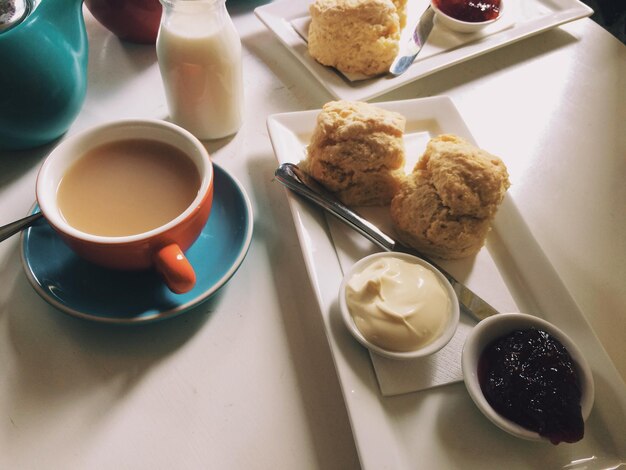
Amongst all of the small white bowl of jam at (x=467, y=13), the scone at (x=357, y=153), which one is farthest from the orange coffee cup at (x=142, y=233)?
the small white bowl of jam at (x=467, y=13)

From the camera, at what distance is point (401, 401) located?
0.76 metres

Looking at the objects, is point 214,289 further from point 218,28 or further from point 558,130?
point 558,130

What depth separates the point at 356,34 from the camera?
3.98ft

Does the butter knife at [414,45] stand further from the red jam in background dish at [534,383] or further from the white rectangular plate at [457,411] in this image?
the red jam in background dish at [534,383]

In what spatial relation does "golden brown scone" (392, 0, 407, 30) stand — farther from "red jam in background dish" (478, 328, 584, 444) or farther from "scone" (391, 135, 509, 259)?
"red jam in background dish" (478, 328, 584, 444)

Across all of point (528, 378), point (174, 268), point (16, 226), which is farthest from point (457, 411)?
point (16, 226)

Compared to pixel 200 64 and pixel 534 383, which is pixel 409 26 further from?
pixel 534 383

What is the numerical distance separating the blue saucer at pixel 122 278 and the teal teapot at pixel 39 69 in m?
0.25

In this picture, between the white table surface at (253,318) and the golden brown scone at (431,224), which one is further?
the golden brown scone at (431,224)

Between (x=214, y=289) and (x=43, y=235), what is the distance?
0.31m

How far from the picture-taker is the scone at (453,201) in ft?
2.93

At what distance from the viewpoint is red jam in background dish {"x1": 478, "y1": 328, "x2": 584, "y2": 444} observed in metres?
0.69

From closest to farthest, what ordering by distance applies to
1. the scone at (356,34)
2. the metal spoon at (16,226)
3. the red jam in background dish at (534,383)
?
the red jam in background dish at (534,383)
the metal spoon at (16,226)
the scone at (356,34)

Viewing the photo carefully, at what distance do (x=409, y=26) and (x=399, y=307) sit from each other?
92cm
